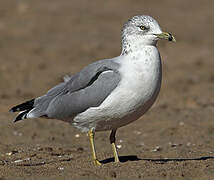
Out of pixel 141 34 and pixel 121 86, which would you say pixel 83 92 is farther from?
pixel 141 34

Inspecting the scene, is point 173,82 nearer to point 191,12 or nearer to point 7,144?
point 7,144

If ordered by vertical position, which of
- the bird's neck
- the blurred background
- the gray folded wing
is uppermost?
the bird's neck

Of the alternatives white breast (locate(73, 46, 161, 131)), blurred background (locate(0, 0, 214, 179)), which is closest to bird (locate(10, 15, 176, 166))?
white breast (locate(73, 46, 161, 131))

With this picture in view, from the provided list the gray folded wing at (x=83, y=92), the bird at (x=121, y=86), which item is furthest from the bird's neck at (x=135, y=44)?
the gray folded wing at (x=83, y=92)

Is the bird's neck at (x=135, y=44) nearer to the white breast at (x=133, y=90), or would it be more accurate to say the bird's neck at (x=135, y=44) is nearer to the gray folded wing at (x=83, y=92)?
the white breast at (x=133, y=90)

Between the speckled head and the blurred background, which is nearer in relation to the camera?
the speckled head

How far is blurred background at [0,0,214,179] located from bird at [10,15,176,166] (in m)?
0.57

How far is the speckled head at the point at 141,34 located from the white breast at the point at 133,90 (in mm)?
102

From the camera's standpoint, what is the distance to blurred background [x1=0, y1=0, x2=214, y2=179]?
730cm

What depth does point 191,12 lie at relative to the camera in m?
22.3

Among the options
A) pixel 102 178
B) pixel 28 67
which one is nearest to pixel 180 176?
pixel 102 178

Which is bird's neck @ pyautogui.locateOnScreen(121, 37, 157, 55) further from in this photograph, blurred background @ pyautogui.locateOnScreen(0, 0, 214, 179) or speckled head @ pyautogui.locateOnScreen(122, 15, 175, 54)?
blurred background @ pyautogui.locateOnScreen(0, 0, 214, 179)

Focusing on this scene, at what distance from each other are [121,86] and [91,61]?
946 centimetres

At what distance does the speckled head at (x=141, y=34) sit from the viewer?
678cm
